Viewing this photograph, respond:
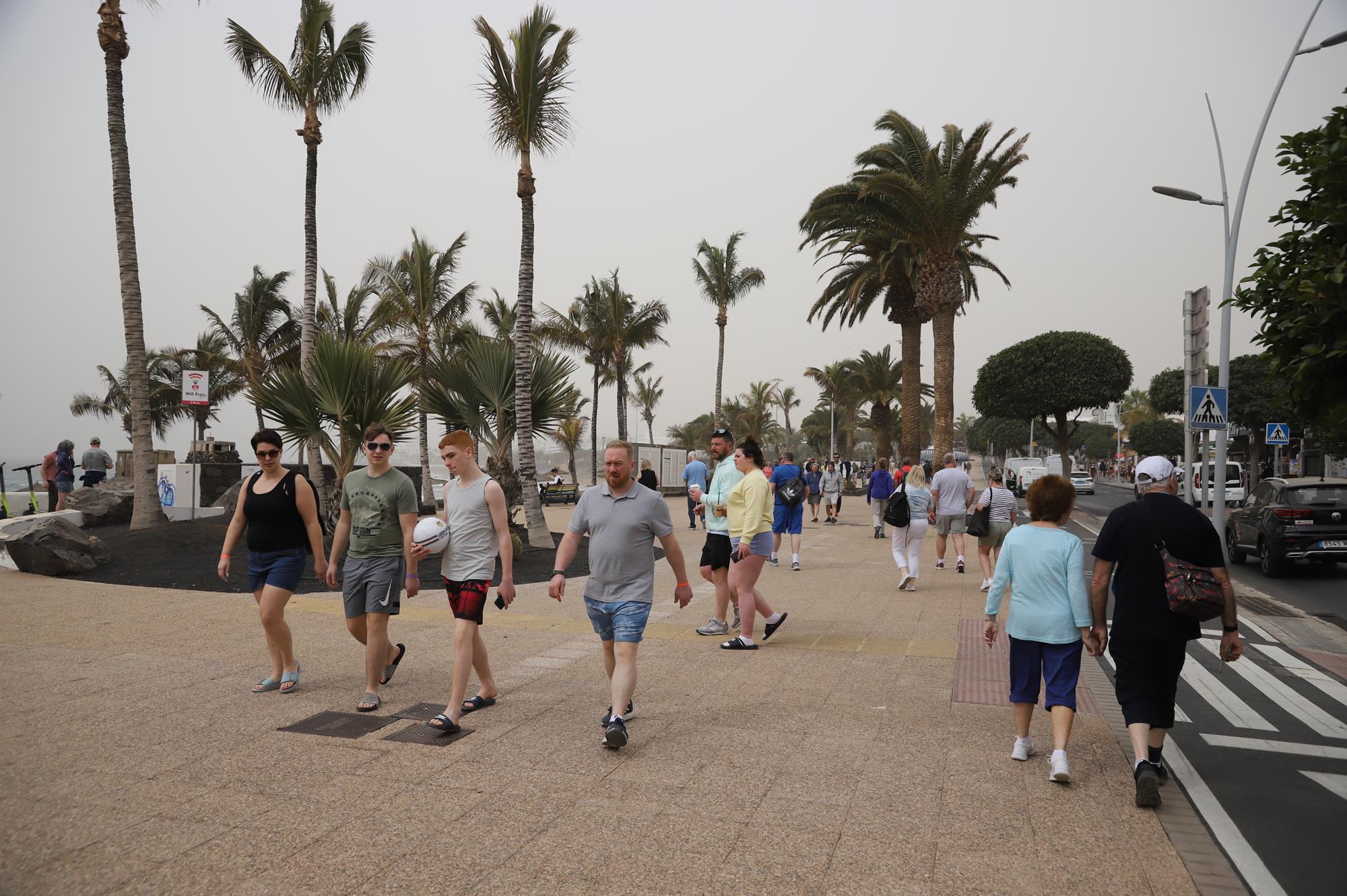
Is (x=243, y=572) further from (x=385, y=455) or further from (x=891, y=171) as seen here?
(x=891, y=171)

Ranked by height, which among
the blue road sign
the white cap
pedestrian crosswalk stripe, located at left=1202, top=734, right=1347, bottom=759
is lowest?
pedestrian crosswalk stripe, located at left=1202, top=734, right=1347, bottom=759

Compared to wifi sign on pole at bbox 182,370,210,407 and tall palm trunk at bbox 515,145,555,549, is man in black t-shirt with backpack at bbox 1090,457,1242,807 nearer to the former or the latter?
tall palm trunk at bbox 515,145,555,549

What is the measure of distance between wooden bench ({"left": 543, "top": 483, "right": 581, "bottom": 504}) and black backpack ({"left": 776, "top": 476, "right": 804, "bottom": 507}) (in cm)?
2158

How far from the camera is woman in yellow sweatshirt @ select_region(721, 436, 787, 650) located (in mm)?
7625

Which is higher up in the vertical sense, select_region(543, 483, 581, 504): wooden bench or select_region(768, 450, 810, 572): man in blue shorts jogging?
select_region(768, 450, 810, 572): man in blue shorts jogging

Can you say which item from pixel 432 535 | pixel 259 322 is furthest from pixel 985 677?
pixel 259 322

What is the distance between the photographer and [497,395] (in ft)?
54.5

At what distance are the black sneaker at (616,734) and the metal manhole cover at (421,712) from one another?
52.2 inches

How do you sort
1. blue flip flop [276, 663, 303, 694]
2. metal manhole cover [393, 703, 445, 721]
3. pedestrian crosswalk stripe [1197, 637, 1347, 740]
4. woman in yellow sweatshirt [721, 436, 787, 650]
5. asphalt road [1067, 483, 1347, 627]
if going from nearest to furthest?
metal manhole cover [393, 703, 445, 721], pedestrian crosswalk stripe [1197, 637, 1347, 740], blue flip flop [276, 663, 303, 694], woman in yellow sweatshirt [721, 436, 787, 650], asphalt road [1067, 483, 1347, 627]

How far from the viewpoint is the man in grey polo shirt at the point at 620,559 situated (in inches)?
200

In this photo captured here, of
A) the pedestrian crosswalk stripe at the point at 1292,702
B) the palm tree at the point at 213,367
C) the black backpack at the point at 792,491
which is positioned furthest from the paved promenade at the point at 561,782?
the palm tree at the point at 213,367

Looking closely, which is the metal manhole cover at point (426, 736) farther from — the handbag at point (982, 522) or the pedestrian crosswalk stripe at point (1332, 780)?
the handbag at point (982, 522)

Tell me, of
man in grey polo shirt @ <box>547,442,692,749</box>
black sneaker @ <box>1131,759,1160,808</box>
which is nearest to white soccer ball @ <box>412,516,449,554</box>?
man in grey polo shirt @ <box>547,442,692,749</box>

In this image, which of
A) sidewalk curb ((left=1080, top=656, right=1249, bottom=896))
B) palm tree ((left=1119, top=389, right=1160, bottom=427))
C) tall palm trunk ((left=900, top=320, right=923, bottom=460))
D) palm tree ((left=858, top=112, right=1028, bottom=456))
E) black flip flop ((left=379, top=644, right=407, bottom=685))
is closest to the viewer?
sidewalk curb ((left=1080, top=656, right=1249, bottom=896))
